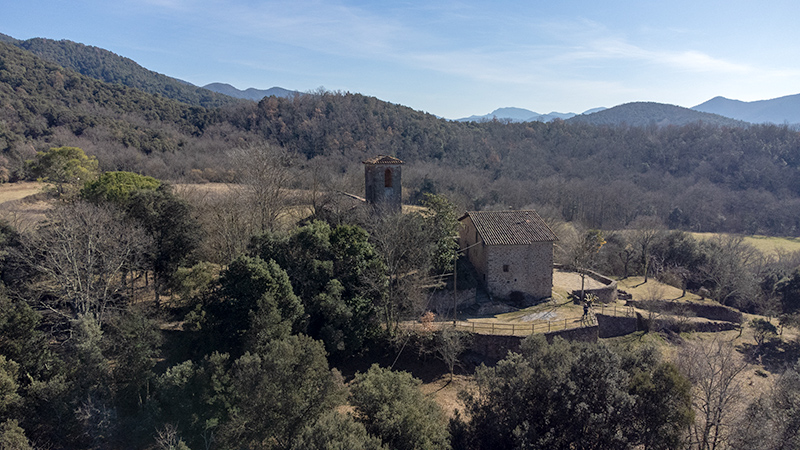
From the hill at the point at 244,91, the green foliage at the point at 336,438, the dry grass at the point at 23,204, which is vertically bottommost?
the green foliage at the point at 336,438

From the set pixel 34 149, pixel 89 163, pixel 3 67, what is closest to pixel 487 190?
pixel 89 163

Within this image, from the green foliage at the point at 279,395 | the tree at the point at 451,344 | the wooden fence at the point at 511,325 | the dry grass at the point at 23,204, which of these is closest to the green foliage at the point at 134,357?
the green foliage at the point at 279,395

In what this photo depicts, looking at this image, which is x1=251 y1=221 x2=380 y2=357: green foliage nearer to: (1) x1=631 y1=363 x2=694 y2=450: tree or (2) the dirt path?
(1) x1=631 y1=363 x2=694 y2=450: tree

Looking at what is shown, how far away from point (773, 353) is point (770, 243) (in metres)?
34.3

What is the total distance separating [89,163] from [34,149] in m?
14.5

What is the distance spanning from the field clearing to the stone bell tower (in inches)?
1501

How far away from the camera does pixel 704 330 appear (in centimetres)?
2794

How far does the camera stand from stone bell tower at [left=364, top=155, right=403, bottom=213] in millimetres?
26156

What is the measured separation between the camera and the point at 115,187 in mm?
22875

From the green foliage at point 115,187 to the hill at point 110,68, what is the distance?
259ft

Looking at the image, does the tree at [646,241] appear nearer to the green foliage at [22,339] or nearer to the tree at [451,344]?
the tree at [451,344]

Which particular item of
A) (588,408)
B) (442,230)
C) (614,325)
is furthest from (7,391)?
(614,325)

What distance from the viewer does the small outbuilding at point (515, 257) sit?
80.7ft

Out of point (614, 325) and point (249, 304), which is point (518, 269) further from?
point (249, 304)
